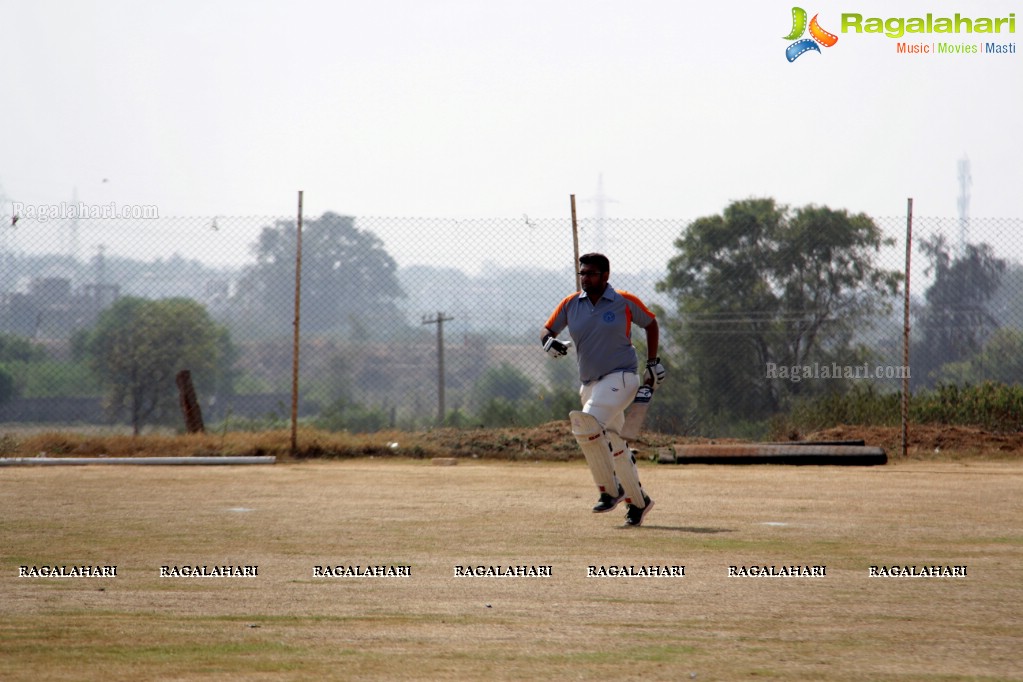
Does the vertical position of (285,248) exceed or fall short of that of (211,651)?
it exceeds it

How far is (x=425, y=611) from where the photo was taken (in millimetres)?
5691

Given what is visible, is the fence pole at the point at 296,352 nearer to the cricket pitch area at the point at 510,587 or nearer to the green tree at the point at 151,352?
the cricket pitch area at the point at 510,587

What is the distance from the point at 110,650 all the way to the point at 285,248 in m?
14.5

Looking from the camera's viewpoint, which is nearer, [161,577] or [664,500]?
[161,577]

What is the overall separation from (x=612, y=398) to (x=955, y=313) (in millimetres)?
13031

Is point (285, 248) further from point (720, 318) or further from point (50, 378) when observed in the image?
point (720, 318)

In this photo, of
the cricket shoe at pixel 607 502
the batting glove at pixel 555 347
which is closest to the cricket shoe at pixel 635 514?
the cricket shoe at pixel 607 502

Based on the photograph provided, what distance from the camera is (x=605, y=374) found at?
9.20 meters

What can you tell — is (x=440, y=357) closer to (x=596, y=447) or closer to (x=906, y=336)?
(x=906, y=336)

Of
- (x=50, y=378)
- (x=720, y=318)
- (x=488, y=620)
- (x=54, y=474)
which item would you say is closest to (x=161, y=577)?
(x=488, y=620)

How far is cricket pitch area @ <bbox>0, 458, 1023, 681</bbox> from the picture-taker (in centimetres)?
473

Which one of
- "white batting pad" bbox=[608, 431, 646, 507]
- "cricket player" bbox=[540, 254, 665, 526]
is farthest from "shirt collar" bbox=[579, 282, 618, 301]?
"white batting pad" bbox=[608, 431, 646, 507]

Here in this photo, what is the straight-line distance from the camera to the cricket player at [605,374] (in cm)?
892

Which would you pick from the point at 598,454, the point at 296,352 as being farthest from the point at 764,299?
the point at 598,454
